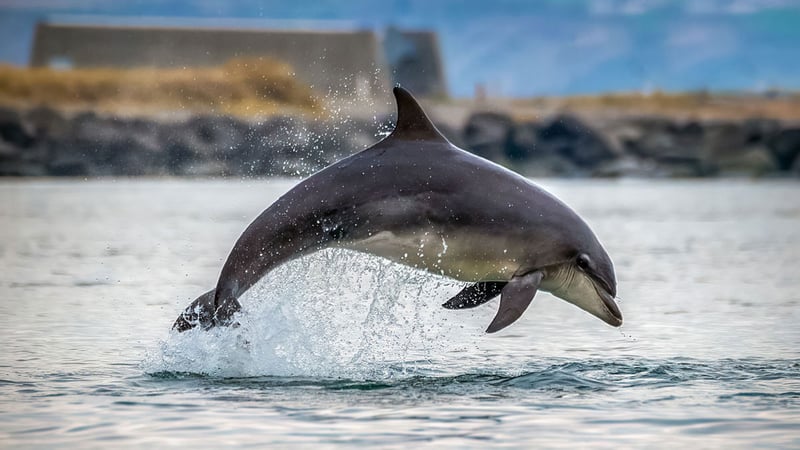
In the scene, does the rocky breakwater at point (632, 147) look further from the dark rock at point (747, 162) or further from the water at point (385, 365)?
the water at point (385, 365)

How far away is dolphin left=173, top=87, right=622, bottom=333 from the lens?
10469 mm

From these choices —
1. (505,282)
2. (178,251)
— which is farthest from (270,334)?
(178,251)

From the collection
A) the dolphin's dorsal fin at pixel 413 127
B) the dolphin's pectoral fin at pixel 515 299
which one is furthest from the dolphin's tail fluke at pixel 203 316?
the dolphin's pectoral fin at pixel 515 299

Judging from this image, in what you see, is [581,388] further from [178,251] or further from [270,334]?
[178,251]

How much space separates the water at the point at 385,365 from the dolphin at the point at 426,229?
0.69m

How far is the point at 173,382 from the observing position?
10.4 meters

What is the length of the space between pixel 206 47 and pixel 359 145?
87.4 feet

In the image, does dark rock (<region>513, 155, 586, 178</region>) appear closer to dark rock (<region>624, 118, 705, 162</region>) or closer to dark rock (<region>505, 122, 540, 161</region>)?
dark rock (<region>505, 122, 540, 161</region>)

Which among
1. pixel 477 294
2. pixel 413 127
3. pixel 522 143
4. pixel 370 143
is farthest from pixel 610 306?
pixel 522 143

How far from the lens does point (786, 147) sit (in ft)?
247

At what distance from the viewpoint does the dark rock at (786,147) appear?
75.1 metres

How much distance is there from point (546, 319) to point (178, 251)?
10.7m

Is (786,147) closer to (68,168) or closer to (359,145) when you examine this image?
(359,145)

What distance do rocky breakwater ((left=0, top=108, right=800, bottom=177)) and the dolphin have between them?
5801 centimetres
